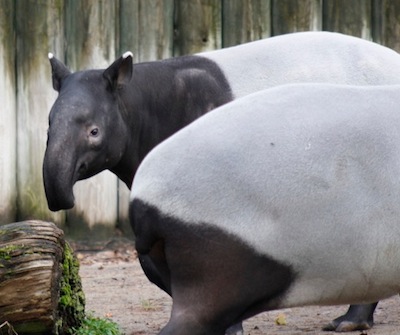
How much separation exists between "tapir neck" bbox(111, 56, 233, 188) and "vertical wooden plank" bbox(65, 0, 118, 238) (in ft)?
7.50

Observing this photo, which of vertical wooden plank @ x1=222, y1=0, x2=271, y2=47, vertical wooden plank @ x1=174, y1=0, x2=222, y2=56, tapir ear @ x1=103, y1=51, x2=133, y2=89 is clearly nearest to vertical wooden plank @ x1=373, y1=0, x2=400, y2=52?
vertical wooden plank @ x1=222, y1=0, x2=271, y2=47

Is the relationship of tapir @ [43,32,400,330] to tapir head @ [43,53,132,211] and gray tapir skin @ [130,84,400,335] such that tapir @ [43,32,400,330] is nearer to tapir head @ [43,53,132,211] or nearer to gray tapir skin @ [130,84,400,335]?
tapir head @ [43,53,132,211]

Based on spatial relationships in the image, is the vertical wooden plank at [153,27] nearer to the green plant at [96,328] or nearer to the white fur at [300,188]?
the green plant at [96,328]

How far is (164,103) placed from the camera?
5.78 meters

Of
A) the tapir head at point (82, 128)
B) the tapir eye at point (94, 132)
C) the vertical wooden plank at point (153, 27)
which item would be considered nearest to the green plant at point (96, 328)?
the tapir head at point (82, 128)

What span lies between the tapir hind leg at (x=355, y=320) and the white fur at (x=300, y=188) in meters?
2.21

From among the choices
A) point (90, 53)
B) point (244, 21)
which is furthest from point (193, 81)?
point (244, 21)

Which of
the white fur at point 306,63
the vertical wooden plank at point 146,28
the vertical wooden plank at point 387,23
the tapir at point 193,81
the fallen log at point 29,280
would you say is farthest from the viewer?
the vertical wooden plank at point 387,23

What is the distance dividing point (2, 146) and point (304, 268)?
485 cm

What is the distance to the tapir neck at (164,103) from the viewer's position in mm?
5738

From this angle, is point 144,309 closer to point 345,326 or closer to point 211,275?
point 345,326

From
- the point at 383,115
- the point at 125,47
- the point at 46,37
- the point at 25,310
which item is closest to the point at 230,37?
the point at 125,47

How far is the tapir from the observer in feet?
18.3

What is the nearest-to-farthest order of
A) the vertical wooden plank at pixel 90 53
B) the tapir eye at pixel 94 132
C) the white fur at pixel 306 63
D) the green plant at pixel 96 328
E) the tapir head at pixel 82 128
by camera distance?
the green plant at pixel 96 328
the tapir head at pixel 82 128
the tapir eye at pixel 94 132
the white fur at pixel 306 63
the vertical wooden plank at pixel 90 53
